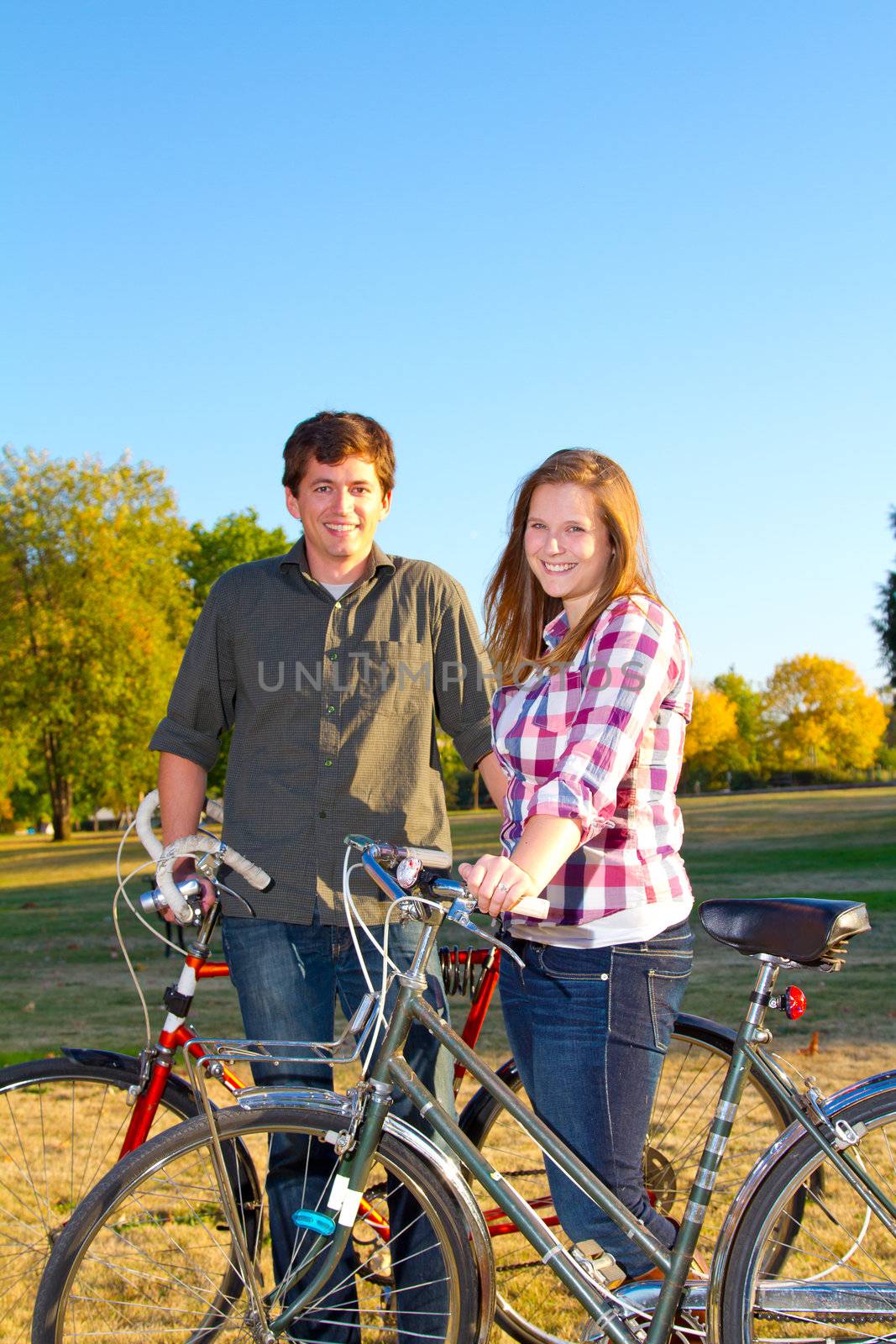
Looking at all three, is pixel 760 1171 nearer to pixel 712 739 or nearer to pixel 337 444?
pixel 337 444

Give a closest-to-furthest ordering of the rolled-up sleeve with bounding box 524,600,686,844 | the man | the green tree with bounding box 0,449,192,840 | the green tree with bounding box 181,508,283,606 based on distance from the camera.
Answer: the rolled-up sleeve with bounding box 524,600,686,844, the man, the green tree with bounding box 0,449,192,840, the green tree with bounding box 181,508,283,606

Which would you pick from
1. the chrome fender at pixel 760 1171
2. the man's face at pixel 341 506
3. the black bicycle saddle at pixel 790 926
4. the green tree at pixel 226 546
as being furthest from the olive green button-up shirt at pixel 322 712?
the green tree at pixel 226 546

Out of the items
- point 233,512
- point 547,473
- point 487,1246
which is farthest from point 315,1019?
point 233,512

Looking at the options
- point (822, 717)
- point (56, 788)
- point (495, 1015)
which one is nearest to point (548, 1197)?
point (495, 1015)

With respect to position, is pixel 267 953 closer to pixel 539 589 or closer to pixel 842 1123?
pixel 539 589

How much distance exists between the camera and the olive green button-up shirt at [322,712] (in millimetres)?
3113

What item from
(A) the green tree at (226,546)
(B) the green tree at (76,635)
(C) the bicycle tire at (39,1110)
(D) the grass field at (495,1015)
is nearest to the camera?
(C) the bicycle tire at (39,1110)

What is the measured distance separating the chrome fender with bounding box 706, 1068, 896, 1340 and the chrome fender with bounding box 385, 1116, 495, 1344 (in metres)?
0.47

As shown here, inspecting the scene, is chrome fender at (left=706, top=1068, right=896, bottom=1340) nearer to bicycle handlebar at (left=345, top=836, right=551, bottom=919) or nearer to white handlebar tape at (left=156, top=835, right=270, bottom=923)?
bicycle handlebar at (left=345, top=836, right=551, bottom=919)

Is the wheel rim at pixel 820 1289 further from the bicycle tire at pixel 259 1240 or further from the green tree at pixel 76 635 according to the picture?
the green tree at pixel 76 635

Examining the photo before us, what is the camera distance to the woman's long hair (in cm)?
261

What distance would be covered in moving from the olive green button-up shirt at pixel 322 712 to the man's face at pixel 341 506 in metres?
0.12

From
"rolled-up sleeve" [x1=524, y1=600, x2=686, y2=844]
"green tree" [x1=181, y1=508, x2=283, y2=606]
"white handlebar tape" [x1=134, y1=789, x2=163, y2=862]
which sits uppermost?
"green tree" [x1=181, y1=508, x2=283, y2=606]

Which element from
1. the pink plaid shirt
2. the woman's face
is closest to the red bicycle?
the pink plaid shirt
